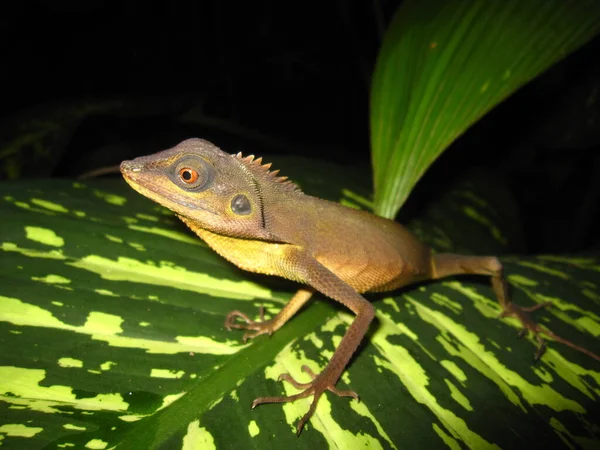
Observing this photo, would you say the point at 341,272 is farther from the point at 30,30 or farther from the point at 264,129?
the point at 30,30

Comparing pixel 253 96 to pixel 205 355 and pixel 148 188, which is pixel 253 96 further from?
pixel 205 355

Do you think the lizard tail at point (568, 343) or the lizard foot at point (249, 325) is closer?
the lizard foot at point (249, 325)

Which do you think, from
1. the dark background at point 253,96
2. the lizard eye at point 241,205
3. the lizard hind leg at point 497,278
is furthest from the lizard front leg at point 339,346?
the dark background at point 253,96

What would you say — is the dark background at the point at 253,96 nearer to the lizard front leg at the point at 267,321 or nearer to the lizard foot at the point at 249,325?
the lizard front leg at the point at 267,321

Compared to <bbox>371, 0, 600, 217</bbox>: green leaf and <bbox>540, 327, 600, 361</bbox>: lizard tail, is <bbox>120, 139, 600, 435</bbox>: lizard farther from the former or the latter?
<bbox>371, 0, 600, 217</bbox>: green leaf

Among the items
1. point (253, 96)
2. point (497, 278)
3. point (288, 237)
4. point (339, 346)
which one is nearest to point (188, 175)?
point (288, 237)

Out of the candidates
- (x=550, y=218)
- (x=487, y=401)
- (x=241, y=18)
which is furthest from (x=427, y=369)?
(x=241, y=18)
